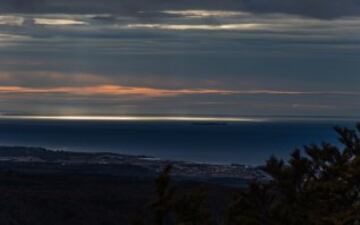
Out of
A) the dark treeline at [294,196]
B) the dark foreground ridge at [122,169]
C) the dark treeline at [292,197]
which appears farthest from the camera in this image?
the dark foreground ridge at [122,169]

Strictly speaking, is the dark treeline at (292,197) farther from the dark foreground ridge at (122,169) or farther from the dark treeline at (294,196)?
the dark foreground ridge at (122,169)

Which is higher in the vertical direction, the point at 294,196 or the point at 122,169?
the point at 122,169

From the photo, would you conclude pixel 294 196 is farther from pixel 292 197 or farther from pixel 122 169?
pixel 122 169

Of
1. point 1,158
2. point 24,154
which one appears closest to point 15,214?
point 1,158

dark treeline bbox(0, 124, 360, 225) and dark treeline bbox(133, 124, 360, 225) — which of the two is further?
dark treeline bbox(133, 124, 360, 225)

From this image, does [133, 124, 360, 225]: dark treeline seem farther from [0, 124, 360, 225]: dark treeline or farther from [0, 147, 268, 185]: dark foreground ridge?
[0, 147, 268, 185]: dark foreground ridge

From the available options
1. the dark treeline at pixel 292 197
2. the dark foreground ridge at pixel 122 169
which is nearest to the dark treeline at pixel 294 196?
the dark treeline at pixel 292 197

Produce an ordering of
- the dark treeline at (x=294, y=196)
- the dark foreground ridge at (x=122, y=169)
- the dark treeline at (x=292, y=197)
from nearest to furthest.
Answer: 1. the dark treeline at (x=294, y=196)
2. the dark treeline at (x=292, y=197)
3. the dark foreground ridge at (x=122, y=169)

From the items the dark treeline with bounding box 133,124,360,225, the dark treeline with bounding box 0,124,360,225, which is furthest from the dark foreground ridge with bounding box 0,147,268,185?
the dark treeline with bounding box 133,124,360,225

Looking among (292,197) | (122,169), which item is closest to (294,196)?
(292,197)
